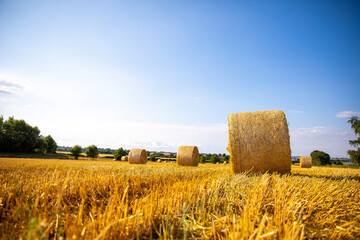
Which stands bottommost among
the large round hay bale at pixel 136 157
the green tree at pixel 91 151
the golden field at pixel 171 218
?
the green tree at pixel 91 151

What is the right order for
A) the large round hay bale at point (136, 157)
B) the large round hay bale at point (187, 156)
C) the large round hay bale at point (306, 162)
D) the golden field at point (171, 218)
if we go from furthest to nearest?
the large round hay bale at point (306, 162) → the large round hay bale at point (136, 157) → the large round hay bale at point (187, 156) → the golden field at point (171, 218)

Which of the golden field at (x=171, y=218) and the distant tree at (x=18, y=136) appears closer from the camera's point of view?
the golden field at (x=171, y=218)

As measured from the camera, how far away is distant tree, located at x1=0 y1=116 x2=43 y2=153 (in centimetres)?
3606

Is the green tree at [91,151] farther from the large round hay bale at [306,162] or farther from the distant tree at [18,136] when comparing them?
the large round hay bale at [306,162]

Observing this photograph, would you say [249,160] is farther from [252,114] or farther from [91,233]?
[91,233]

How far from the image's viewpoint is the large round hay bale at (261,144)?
227 inches

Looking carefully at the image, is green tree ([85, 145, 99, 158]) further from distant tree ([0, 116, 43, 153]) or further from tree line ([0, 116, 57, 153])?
distant tree ([0, 116, 43, 153])

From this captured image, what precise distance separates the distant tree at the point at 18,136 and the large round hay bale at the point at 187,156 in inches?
1579

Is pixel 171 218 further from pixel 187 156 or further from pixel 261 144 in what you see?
pixel 187 156

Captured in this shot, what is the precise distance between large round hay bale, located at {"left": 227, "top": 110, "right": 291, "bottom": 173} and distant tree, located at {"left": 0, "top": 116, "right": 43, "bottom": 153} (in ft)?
151

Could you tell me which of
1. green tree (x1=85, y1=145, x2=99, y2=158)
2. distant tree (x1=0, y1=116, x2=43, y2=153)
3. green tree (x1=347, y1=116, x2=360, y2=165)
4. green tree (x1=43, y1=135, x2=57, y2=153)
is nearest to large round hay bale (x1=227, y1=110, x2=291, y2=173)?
green tree (x1=347, y1=116, x2=360, y2=165)

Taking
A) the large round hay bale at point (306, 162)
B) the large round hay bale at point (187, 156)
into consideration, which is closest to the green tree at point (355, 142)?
the large round hay bale at point (306, 162)

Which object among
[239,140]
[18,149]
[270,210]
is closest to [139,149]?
[239,140]

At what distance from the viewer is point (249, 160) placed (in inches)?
228
